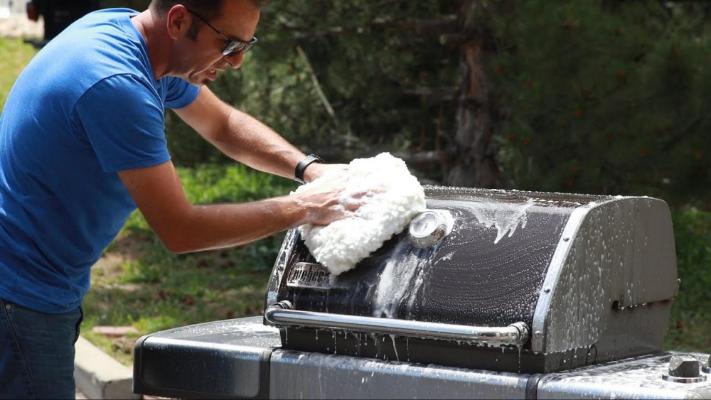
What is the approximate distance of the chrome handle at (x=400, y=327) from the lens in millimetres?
2691

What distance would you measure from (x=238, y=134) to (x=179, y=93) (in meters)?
0.22

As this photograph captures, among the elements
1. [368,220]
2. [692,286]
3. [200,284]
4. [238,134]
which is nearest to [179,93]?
[238,134]

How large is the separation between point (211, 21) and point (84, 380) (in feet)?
11.8

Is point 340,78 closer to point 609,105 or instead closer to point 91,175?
point 609,105

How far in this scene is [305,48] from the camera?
8.89 metres

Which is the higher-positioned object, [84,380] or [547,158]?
[547,158]

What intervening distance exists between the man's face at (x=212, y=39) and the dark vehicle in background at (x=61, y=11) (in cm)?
473

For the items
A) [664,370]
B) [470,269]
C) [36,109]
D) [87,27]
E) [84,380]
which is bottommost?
[84,380]

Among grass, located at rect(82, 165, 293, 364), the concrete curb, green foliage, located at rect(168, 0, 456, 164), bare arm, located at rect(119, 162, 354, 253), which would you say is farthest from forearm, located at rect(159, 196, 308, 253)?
green foliage, located at rect(168, 0, 456, 164)

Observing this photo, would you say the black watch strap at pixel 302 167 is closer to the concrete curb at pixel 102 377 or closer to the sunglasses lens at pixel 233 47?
the sunglasses lens at pixel 233 47

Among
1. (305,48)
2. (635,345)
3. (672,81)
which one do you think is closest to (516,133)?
(672,81)

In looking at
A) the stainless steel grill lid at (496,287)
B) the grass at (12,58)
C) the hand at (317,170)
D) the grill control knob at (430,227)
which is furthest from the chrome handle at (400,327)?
the grass at (12,58)

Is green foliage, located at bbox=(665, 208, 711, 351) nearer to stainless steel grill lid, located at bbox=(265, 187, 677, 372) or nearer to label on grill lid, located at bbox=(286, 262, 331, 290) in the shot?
stainless steel grill lid, located at bbox=(265, 187, 677, 372)

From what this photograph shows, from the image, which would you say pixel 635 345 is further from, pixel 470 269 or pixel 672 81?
pixel 672 81
